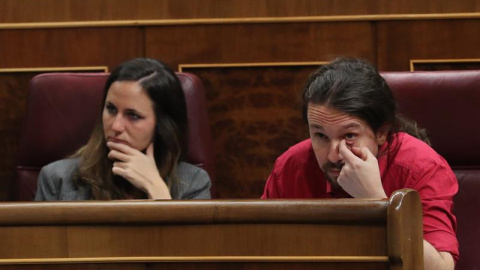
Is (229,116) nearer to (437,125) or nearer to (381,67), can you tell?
(381,67)

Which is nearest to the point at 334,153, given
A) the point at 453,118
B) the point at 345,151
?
the point at 345,151

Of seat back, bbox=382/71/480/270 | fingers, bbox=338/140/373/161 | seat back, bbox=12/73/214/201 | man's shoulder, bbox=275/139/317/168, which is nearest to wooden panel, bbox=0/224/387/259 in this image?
fingers, bbox=338/140/373/161

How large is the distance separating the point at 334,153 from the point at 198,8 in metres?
0.60

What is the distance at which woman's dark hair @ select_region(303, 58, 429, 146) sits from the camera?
1.02m

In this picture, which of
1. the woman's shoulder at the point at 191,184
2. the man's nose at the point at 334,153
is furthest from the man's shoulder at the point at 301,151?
the woman's shoulder at the point at 191,184

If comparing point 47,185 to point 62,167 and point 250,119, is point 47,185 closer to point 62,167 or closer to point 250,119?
point 62,167

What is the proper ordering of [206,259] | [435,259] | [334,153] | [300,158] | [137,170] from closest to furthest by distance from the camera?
[206,259] → [435,259] → [334,153] → [300,158] → [137,170]

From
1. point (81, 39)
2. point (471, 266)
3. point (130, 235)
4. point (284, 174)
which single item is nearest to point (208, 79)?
point (81, 39)

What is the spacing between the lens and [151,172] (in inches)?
51.6

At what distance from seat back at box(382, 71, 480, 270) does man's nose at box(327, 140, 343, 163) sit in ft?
0.75

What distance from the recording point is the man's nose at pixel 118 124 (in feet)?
4.26

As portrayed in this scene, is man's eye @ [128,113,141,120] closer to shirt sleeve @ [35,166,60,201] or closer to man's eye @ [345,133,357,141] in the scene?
shirt sleeve @ [35,166,60,201]

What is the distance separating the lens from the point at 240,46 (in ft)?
5.00

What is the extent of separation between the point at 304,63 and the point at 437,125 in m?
0.36
